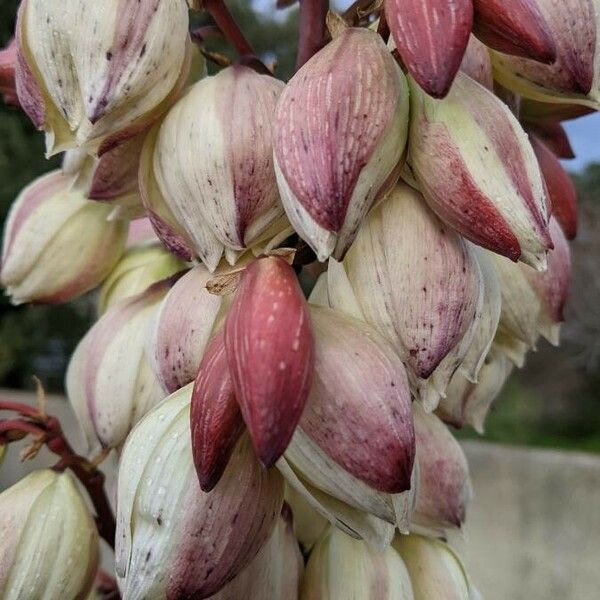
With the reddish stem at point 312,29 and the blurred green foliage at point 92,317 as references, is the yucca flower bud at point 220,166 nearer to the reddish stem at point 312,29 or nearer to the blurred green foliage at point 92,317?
the reddish stem at point 312,29

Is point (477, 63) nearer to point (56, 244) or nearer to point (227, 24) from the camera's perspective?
point (227, 24)

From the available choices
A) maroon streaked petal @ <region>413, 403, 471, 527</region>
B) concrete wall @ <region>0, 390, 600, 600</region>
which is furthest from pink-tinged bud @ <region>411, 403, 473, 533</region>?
concrete wall @ <region>0, 390, 600, 600</region>

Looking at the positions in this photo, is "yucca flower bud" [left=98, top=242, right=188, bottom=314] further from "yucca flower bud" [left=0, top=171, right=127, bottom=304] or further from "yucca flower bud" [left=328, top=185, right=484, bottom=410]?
"yucca flower bud" [left=328, top=185, right=484, bottom=410]

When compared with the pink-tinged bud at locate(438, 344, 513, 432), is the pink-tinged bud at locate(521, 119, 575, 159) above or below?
above

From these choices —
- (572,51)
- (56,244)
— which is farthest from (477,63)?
(56,244)

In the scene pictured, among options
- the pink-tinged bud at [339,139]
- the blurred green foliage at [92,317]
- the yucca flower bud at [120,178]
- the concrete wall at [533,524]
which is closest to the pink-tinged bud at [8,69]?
the yucca flower bud at [120,178]

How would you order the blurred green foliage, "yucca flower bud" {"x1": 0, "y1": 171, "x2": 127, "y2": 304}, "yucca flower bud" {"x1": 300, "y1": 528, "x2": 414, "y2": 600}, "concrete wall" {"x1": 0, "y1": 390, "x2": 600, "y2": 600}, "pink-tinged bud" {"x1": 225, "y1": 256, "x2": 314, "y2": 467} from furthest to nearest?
1. the blurred green foliage
2. "concrete wall" {"x1": 0, "y1": 390, "x2": 600, "y2": 600}
3. "yucca flower bud" {"x1": 0, "y1": 171, "x2": 127, "y2": 304}
4. "yucca flower bud" {"x1": 300, "y1": 528, "x2": 414, "y2": 600}
5. "pink-tinged bud" {"x1": 225, "y1": 256, "x2": 314, "y2": 467}

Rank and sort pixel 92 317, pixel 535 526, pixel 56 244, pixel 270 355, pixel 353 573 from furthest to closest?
1. pixel 92 317
2. pixel 535 526
3. pixel 56 244
4. pixel 353 573
5. pixel 270 355
